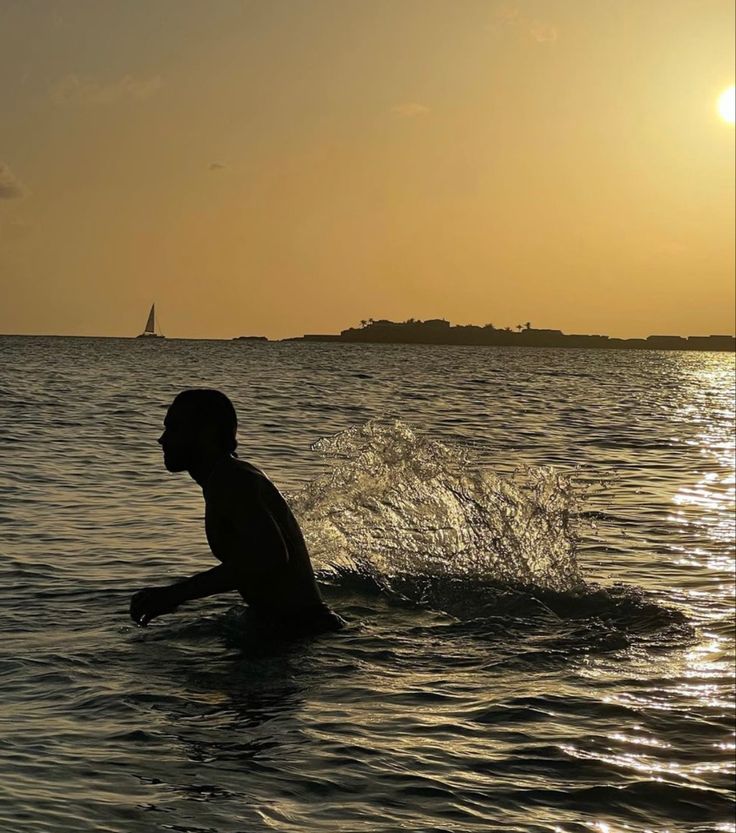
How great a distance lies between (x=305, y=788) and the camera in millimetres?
5844

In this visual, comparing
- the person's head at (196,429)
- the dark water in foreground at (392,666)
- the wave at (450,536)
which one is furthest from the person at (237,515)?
the wave at (450,536)

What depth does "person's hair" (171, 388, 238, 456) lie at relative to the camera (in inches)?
313

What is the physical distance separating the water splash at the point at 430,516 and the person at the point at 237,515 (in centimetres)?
238

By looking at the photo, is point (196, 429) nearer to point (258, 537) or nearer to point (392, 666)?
point (258, 537)

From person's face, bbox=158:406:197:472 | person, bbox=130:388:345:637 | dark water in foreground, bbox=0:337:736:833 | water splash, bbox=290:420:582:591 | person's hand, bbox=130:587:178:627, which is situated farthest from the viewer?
water splash, bbox=290:420:582:591

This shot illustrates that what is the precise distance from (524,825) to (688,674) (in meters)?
2.62

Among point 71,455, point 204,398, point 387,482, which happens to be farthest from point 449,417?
point 204,398

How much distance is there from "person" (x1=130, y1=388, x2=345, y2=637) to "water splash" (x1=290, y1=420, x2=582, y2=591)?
238cm

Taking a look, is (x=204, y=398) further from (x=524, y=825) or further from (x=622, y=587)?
(x=622, y=587)

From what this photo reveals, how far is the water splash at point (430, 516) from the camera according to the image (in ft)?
35.9

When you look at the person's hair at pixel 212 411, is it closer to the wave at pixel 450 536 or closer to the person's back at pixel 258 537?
the person's back at pixel 258 537

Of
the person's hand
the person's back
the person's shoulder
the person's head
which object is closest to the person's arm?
the person's hand

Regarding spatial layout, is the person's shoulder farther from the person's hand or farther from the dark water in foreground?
the dark water in foreground

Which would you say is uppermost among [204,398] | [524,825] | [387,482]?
[204,398]
